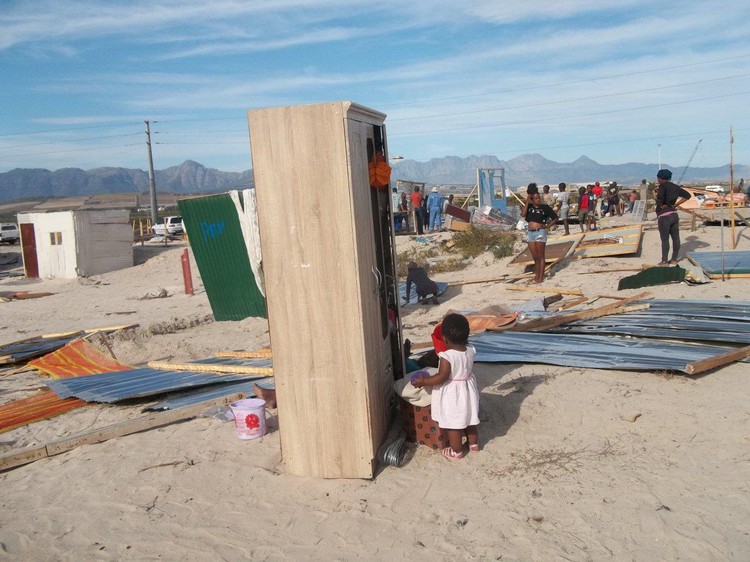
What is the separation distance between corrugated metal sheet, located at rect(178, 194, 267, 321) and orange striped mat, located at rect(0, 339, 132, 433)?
3.83 m

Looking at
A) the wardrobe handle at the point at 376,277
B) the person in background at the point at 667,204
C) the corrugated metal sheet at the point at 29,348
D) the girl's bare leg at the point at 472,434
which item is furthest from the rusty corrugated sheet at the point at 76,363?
the person in background at the point at 667,204

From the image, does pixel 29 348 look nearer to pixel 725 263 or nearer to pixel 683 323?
pixel 683 323

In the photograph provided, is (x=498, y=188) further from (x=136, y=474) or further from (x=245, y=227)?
(x=136, y=474)

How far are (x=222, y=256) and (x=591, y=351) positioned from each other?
8.22 meters

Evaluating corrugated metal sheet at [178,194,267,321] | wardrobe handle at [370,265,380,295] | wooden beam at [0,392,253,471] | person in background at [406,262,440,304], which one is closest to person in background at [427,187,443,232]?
person in background at [406,262,440,304]

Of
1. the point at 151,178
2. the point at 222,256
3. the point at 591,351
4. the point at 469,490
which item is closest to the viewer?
the point at 469,490

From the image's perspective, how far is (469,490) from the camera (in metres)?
4.37

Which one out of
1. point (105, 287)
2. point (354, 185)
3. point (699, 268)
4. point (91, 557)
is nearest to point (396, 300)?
point (354, 185)

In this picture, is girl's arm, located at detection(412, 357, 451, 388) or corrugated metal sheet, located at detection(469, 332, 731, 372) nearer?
girl's arm, located at detection(412, 357, 451, 388)

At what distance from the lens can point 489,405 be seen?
5676mm

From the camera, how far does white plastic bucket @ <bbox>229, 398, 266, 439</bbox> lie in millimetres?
5371

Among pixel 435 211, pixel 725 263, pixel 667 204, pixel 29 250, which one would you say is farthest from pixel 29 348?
pixel 435 211

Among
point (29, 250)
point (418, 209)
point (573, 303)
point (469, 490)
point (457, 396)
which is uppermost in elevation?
point (418, 209)

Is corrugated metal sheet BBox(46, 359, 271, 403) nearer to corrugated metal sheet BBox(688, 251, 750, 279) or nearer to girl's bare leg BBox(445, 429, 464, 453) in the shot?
girl's bare leg BBox(445, 429, 464, 453)
